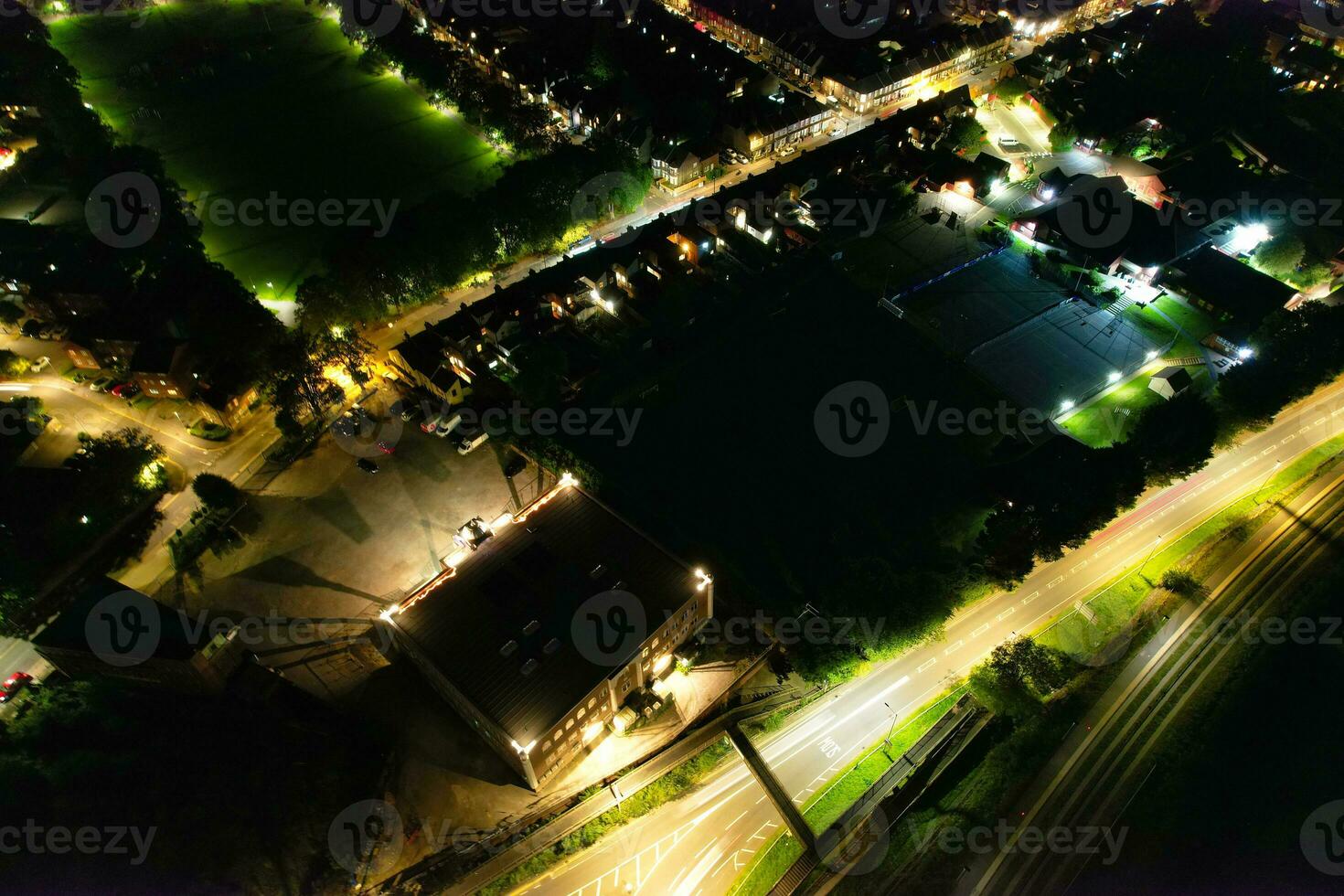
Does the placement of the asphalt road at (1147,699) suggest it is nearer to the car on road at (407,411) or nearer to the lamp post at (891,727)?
the lamp post at (891,727)

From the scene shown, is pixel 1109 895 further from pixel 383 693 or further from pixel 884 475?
pixel 383 693

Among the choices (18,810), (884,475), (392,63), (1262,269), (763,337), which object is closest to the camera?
(18,810)

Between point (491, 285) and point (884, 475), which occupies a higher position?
point (491, 285)

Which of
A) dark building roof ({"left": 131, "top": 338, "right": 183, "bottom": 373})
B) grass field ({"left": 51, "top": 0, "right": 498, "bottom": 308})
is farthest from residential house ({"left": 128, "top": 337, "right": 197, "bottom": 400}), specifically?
grass field ({"left": 51, "top": 0, "right": 498, "bottom": 308})

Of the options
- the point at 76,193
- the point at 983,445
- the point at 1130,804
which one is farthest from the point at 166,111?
the point at 1130,804

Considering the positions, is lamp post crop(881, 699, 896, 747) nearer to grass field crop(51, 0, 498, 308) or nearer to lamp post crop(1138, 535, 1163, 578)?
lamp post crop(1138, 535, 1163, 578)
